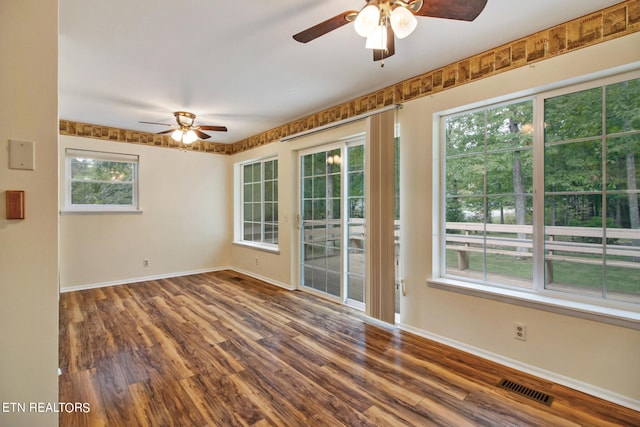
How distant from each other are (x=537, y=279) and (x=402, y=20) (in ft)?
7.02

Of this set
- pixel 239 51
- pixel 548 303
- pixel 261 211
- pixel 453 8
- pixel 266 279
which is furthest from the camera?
pixel 261 211

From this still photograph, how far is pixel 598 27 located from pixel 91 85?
4.35m

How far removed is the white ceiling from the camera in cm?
188

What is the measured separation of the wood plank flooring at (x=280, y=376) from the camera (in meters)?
1.77

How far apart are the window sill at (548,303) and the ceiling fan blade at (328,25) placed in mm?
2230

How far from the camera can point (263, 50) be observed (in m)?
2.36

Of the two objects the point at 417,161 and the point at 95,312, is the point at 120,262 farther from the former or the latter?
the point at 417,161

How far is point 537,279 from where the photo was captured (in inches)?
90.0

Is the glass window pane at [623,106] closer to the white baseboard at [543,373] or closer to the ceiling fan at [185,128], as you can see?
the white baseboard at [543,373]

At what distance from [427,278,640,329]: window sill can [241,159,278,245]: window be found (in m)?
3.06

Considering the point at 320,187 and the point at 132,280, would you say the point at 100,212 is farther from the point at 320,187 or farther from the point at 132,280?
the point at 320,187

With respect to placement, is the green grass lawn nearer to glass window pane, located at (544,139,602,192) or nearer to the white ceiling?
glass window pane, located at (544,139,602,192)

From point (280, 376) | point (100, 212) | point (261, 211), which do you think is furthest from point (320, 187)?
point (100, 212)

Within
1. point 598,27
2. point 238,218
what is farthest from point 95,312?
point 598,27
